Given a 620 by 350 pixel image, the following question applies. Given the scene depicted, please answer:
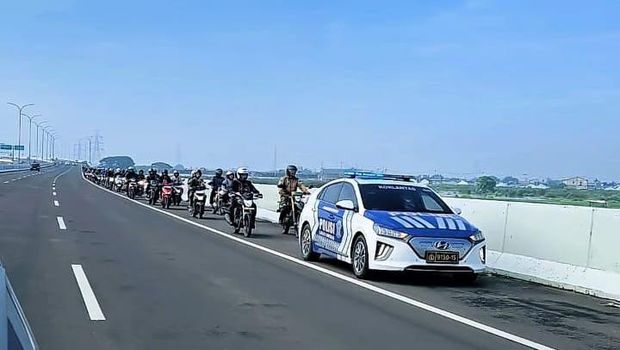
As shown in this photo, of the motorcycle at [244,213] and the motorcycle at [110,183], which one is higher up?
the motorcycle at [244,213]

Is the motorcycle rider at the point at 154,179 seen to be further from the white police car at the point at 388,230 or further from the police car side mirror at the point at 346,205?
the police car side mirror at the point at 346,205

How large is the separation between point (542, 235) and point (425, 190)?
2.10 m

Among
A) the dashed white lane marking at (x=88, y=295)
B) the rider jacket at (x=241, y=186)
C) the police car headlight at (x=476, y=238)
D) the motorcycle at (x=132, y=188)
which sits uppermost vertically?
the rider jacket at (x=241, y=186)

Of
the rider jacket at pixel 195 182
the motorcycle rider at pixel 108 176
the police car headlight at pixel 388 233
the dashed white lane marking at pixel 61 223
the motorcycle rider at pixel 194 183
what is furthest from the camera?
the motorcycle rider at pixel 108 176

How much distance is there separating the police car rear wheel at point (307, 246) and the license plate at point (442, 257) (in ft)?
10.5

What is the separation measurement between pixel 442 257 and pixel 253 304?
3393mm

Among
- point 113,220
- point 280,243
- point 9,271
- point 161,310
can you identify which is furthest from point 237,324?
point 113,220

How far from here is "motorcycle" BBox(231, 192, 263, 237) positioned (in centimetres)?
1912

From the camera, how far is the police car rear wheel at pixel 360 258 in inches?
480

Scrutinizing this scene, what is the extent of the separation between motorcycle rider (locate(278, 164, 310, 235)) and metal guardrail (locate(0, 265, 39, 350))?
1721 cm

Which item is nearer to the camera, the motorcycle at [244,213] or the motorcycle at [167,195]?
the motorcycle at [244,213]

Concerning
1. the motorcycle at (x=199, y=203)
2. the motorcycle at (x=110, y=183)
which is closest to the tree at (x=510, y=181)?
the motorcycle at (x=199, y=203)

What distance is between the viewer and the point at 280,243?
1781 cm

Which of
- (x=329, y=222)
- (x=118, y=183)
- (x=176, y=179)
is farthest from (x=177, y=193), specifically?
(x=329, y=222)
